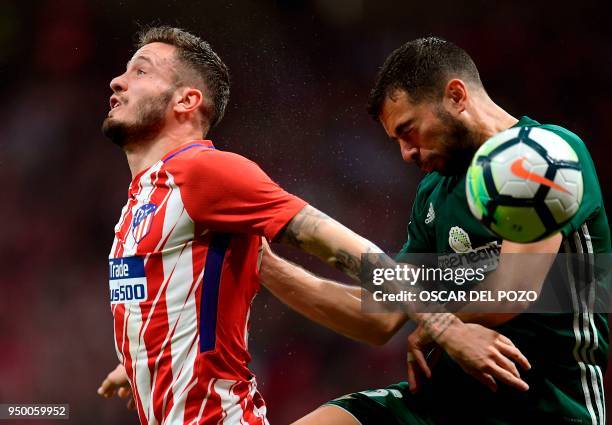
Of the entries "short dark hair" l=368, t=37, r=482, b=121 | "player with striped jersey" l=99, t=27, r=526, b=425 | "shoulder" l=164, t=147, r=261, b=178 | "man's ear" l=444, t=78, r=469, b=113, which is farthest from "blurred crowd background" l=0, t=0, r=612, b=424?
"shoulder" l=164, t=147, r=261, b=178

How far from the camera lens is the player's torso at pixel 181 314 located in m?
2.40

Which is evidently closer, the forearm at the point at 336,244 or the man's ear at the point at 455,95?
the forearm at the point at 336,244

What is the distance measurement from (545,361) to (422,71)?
1200 mm

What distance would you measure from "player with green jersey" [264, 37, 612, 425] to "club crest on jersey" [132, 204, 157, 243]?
556 millimetres

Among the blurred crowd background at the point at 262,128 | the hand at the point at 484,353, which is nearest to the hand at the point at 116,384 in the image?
the hand at the point at 484,353

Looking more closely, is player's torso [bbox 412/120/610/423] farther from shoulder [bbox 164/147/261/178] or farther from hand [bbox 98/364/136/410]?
hand [bbox 98/364/136/410]

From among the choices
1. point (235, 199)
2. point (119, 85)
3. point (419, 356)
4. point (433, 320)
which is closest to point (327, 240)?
point (235, 199)

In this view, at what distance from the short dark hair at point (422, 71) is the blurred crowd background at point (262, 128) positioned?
2.69 m

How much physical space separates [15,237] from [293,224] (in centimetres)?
423

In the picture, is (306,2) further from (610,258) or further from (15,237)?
(610,258)

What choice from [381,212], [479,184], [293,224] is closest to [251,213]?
[293,224]

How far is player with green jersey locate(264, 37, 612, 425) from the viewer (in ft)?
8.76

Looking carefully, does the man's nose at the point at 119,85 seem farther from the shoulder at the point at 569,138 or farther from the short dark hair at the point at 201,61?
the shoulder at the point at 569,138

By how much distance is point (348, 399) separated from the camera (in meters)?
2.98
